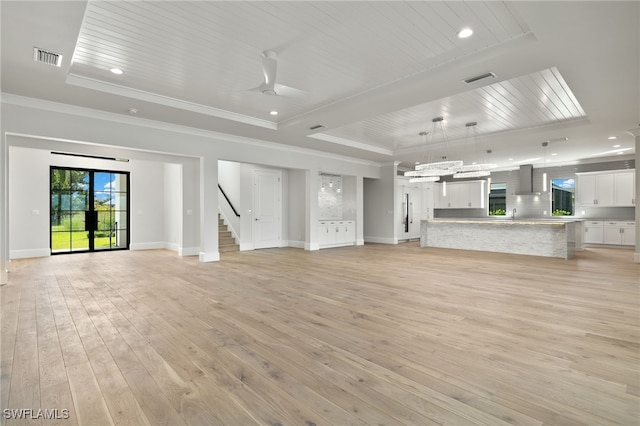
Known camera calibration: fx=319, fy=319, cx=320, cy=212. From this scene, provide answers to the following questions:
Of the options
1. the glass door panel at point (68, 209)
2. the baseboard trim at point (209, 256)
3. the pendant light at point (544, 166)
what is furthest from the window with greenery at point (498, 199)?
the glass door panel at point (68, 209)

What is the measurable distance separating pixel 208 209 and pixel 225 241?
2.36m

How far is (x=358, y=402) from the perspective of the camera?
1790 mm

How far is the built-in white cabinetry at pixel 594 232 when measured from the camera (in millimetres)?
9977

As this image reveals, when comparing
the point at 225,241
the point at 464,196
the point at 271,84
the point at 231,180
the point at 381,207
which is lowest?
the point at 225,241

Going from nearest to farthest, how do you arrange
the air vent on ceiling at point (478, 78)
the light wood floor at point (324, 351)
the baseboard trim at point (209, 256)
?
1. the light wood floor at point (324, 351)
2. the air vent on ceiling at point (478, 78)
3. the baseboard trim at point (209, 256)

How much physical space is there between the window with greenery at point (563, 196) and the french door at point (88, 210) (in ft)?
46.6

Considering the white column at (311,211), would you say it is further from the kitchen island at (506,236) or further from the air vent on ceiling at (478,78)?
the air vent on ceiling at (478,78)

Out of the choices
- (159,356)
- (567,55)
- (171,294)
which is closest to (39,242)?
(171,294)

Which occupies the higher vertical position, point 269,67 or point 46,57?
point 46,57

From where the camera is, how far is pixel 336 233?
10.4 metres

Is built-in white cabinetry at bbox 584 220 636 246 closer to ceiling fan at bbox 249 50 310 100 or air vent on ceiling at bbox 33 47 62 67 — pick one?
ceiling fan at bbox 249 50 310 100

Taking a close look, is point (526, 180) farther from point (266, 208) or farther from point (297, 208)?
point (266, 208)

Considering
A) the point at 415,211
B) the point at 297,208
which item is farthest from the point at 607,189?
the point at 297,208

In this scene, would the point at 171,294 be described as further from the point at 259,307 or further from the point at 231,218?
the point at 231,218
